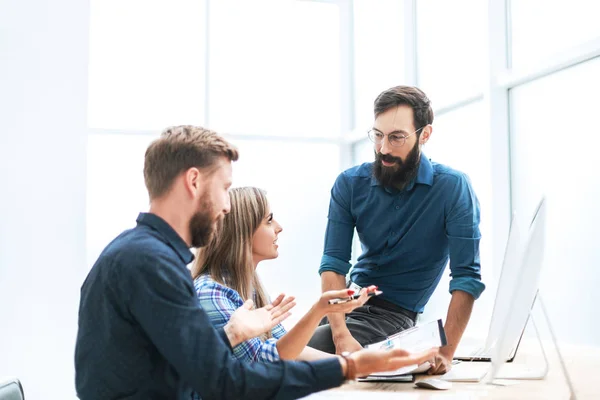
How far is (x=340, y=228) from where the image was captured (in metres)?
2.65

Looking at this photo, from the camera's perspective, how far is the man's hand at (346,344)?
2328 millimetres

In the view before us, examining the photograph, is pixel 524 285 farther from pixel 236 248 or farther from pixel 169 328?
pixel 236 248

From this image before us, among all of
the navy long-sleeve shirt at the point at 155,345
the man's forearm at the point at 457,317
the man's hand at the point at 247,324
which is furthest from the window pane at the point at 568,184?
the navy long-sleeve shirt at the point at 155,345

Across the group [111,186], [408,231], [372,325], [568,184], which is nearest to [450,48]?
[568,184]

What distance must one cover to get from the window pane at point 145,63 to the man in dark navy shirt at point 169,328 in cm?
337

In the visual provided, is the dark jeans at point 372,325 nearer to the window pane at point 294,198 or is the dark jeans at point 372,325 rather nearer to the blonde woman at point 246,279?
the blonde woman at point 246,279

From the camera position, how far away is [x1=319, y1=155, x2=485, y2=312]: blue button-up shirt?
7.64 ft

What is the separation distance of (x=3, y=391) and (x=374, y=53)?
3700mm

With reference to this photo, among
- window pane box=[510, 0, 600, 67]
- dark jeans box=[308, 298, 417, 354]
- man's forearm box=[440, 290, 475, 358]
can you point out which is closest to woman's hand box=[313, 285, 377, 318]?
man's forearm box=[440, 290, 475, 358]

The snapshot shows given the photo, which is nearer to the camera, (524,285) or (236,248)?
(524,285)

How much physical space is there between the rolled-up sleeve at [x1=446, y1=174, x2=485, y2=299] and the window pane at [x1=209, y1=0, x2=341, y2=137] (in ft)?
8.79

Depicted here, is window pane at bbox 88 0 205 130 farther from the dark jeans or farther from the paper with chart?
the paper with chart

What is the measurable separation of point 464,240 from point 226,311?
93 centimetres

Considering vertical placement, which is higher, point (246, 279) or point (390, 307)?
point (246, 279)
